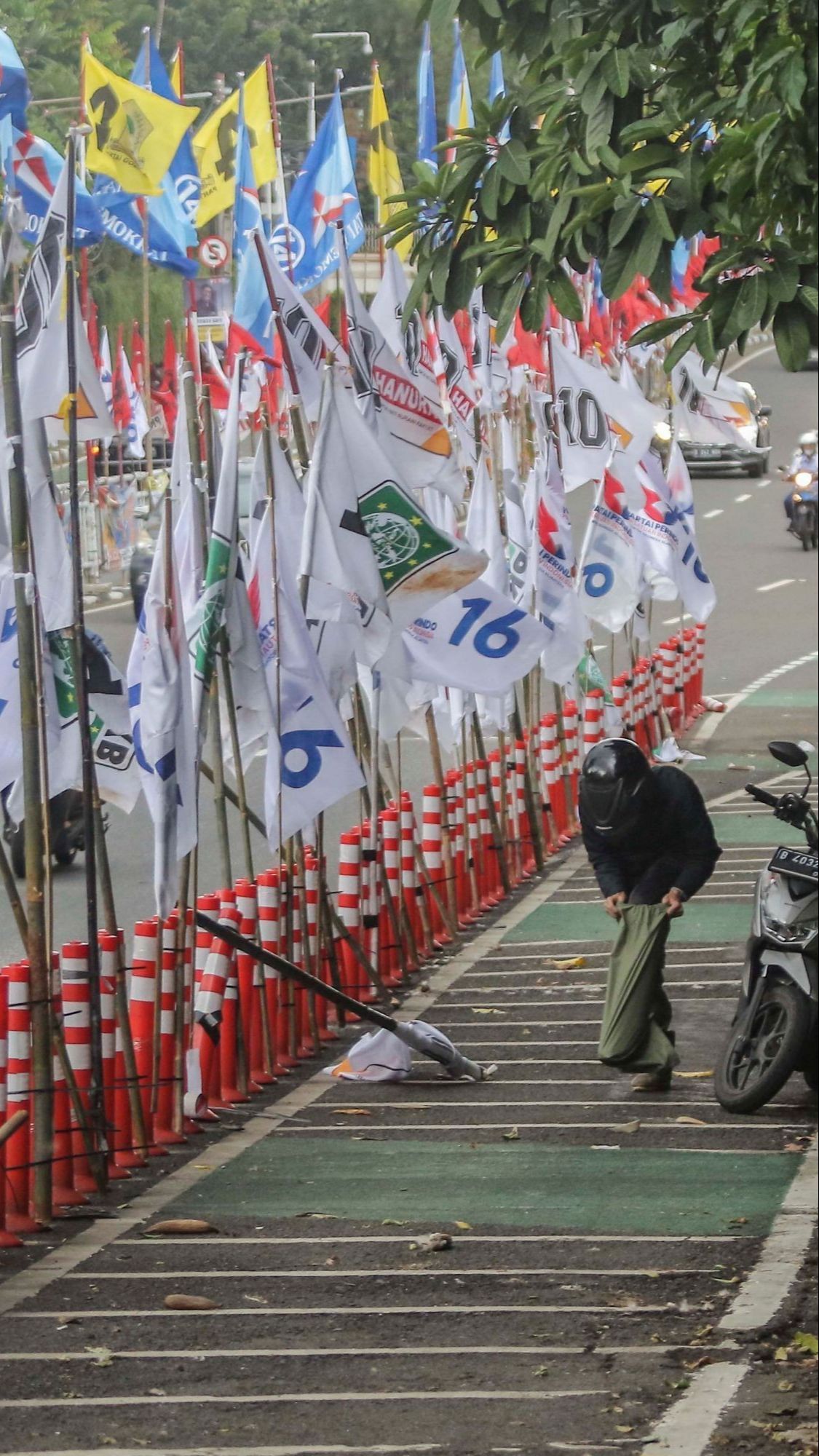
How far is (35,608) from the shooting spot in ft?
25.3

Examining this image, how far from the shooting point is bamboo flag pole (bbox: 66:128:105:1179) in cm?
784

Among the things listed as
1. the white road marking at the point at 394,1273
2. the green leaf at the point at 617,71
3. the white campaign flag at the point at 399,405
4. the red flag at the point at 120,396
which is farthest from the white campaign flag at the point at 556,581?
the red flag at the point at 120,396

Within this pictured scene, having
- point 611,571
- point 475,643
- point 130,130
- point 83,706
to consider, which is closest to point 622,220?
point 83,706

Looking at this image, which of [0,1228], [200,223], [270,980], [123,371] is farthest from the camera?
[123,371]

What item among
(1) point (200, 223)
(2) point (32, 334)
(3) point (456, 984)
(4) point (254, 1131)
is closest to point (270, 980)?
(4) point (254, 1131)

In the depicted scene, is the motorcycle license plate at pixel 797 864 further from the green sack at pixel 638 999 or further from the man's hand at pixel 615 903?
the man's hand at pixel 615 903

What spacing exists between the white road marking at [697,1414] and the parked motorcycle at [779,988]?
2636 millimetres

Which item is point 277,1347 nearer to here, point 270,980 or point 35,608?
point 35,608

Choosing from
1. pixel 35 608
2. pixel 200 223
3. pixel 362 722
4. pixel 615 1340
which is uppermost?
pixel 200 223

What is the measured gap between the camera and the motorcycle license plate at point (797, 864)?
29.7 feet

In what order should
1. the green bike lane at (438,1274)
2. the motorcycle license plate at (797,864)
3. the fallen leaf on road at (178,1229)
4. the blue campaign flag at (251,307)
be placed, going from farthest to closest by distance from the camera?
the blue campaign flag at (251,307) → the motorcycle license plate at (797,864) → the fallen leaf on road at (178,1229) → the green bike lane at (438,1274)

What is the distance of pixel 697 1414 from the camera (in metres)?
5.81

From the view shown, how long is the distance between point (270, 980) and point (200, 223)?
9.70 m

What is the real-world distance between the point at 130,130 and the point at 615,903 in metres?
9.12
